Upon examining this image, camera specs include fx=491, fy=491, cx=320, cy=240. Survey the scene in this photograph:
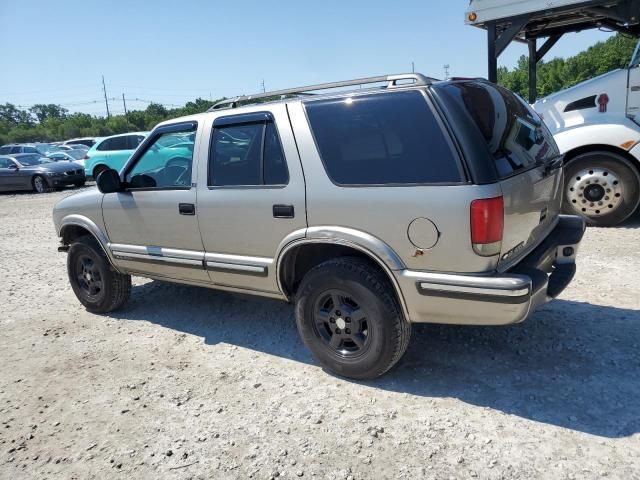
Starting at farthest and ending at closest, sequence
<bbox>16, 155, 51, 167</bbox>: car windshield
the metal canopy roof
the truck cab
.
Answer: <bbox>16, 155, 51, 167</bbox>: car windshield → the metal canopy roof → the truck cab

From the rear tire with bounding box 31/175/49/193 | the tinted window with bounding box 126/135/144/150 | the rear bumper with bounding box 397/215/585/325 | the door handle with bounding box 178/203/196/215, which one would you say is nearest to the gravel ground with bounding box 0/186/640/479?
the rear bumper with bounding box 397/215/585/325

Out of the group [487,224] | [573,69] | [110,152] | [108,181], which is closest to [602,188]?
[487,224]

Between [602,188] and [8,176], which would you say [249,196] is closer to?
[602,188]

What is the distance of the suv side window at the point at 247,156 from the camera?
3.44m

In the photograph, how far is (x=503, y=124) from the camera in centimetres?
312

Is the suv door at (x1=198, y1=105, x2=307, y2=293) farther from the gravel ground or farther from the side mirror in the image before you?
the side mirror

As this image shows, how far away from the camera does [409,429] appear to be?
2779 millimetres

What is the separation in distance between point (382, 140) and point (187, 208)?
173 centimetres

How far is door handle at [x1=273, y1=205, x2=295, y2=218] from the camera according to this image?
130 inches

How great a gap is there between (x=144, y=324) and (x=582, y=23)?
826 centimetres

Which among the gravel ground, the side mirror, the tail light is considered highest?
the side mirror

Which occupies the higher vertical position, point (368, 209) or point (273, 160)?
point (273, 160)

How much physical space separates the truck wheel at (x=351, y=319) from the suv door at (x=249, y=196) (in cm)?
35

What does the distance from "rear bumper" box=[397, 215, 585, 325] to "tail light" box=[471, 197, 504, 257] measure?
6.5 inches
